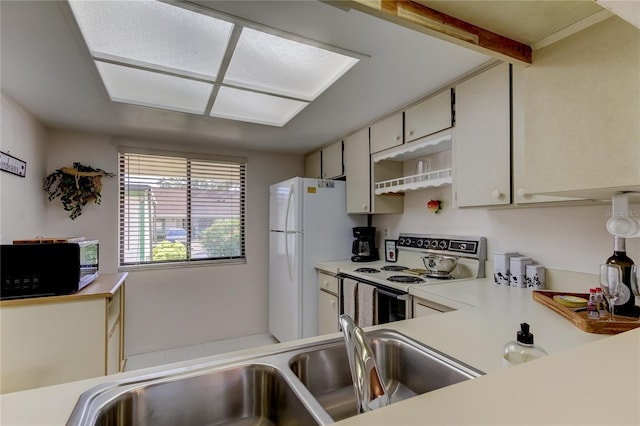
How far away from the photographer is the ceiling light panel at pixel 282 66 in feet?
4.94

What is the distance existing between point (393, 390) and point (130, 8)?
1754mm

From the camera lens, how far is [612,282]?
1150 mm

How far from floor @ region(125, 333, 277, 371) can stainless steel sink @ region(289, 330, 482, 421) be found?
2.45 m

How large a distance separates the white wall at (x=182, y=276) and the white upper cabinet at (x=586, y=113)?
9.77ft

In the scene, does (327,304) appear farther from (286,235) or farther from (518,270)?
(518,270)

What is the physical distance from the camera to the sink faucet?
2.06 ft

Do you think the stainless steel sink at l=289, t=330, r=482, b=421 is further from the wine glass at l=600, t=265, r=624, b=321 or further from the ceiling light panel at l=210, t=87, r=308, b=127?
the ceiling light panel at l=210, t=87, r=308, b=127

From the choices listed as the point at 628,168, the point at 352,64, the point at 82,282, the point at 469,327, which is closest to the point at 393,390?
the point at 469,327

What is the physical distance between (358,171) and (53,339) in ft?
8.15

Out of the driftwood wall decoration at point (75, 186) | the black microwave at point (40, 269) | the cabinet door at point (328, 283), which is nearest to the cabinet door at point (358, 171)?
the cabinet door at point (328, 283)

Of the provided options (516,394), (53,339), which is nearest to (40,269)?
(53,339)

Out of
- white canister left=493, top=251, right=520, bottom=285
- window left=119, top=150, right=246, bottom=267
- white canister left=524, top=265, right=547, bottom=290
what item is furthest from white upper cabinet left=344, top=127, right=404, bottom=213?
window left=119, top=150, right=246, bottom=267

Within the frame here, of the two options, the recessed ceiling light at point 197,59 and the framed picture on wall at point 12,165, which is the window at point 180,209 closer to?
the framed picture on wall at point 12,165

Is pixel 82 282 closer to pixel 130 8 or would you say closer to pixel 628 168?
pixel 130 8
